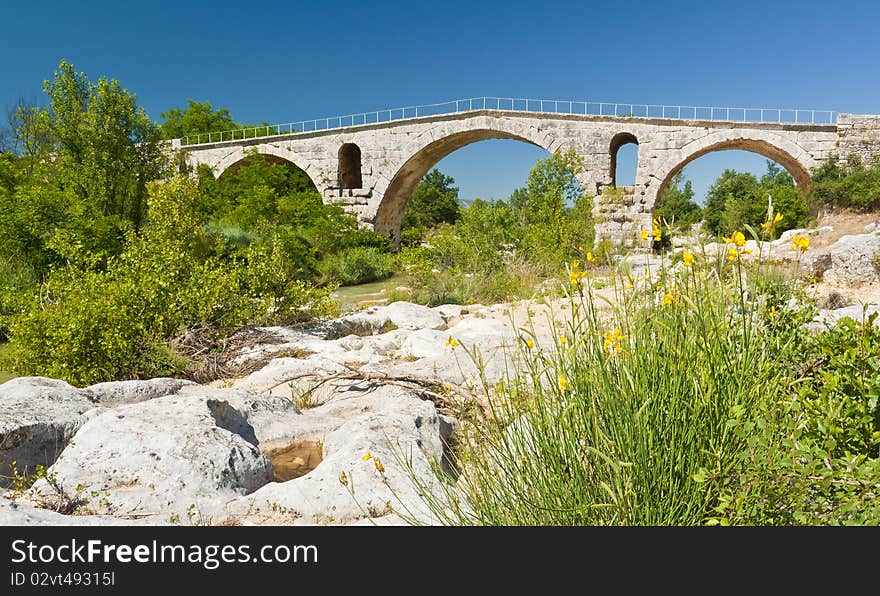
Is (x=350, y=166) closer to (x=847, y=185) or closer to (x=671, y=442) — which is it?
(x=847, y=185)

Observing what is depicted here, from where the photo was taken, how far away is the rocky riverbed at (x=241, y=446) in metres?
2.34

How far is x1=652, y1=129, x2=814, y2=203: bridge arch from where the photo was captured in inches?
738

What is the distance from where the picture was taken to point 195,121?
38594 mm

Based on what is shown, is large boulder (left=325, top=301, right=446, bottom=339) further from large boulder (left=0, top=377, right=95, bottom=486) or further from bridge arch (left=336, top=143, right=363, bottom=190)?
bridge arch (left=336, top=143, right=363, bottom=190)

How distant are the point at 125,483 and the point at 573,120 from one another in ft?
67.2

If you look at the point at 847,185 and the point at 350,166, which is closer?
the point at 847,185

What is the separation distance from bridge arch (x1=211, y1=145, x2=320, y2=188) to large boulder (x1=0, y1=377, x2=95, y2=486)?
22784 mm

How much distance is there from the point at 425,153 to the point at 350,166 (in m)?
4.07

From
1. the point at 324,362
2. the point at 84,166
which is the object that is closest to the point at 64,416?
the point at 324,362

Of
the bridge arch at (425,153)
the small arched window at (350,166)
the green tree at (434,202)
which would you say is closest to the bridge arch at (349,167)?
the small arched window at (350,166)

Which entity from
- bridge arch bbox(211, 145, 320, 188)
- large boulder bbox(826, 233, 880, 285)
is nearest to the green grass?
large boulder bbox(826, 233, 880, 285)

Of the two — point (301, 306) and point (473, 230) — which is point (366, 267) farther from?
point (301, 306)

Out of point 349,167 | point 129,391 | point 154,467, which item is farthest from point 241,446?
point 349,167

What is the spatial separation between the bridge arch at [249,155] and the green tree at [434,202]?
11164mm
